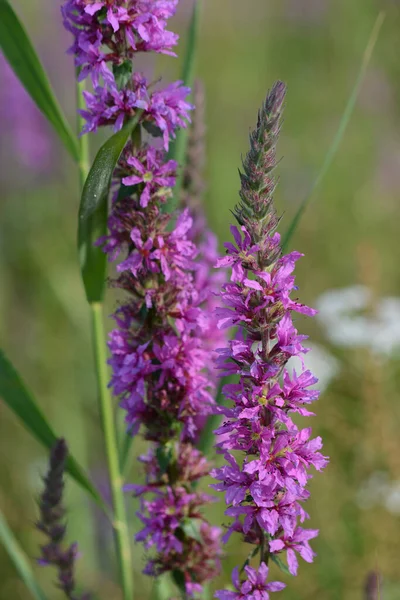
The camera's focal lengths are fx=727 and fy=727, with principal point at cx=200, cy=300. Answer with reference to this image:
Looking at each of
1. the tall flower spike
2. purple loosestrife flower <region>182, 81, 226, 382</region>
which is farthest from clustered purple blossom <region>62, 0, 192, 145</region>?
the tall flower spike

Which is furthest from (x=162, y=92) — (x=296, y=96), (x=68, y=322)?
(x=296, y=96)

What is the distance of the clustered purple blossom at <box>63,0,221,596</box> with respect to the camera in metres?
1.68

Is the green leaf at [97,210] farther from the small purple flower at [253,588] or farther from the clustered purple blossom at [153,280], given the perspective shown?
the small purple flower at [253,588]

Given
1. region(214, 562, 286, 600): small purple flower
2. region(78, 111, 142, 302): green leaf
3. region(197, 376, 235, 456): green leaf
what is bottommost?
region(214, 562, 286, 600): small purple flower

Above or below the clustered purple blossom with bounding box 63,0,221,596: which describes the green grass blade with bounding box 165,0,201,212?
above

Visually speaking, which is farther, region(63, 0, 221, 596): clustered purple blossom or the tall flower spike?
the tall flower spike

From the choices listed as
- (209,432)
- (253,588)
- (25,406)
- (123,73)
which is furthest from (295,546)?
(123,73)

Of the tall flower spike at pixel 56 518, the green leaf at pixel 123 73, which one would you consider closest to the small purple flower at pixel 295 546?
the tall flower spike at pixel 56 518

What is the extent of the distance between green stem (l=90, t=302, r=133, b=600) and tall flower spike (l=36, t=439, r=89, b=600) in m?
0.13

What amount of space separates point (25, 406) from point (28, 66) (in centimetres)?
92

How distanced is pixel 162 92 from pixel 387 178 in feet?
16.5

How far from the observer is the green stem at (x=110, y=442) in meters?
2.06

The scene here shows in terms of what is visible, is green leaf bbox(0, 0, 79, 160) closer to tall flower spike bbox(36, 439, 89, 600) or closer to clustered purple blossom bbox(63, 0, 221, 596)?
clustered purple blossom bbox(63, 0, 221, 596)

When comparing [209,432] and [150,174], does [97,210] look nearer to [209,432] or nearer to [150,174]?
[150,174]
